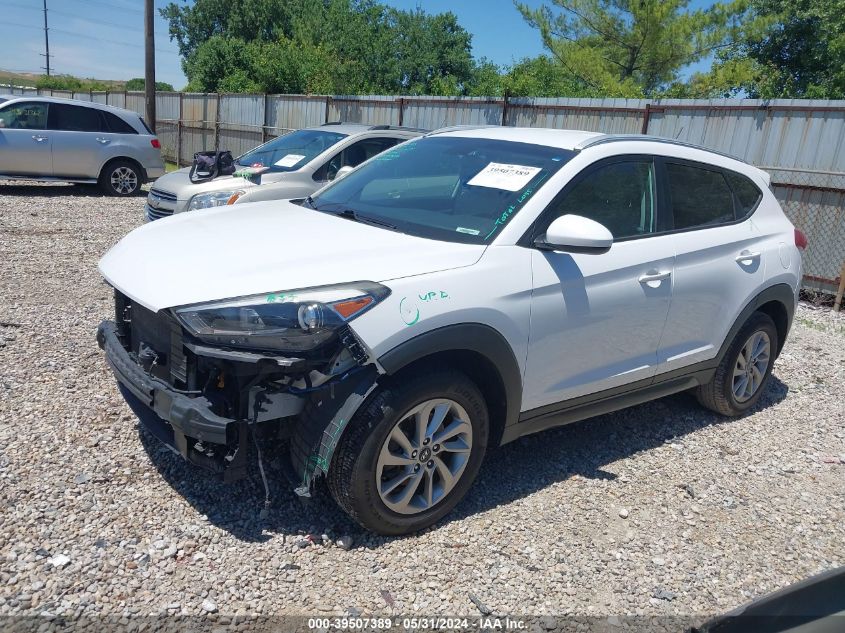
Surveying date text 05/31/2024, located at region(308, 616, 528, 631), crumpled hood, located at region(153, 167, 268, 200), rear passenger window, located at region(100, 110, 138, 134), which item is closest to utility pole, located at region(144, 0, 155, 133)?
rear passenger window, located at region(100, 110, 138, 134)

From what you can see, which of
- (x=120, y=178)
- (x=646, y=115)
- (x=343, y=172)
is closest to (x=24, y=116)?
(x=120, y=178)

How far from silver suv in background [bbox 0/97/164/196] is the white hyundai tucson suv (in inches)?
406

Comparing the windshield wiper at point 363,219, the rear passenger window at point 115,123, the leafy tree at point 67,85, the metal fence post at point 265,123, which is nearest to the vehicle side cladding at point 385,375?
the windshield wiper at point 363,219

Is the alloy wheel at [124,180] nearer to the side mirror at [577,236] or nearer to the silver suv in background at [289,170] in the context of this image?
the silver suv in background at [289,170]

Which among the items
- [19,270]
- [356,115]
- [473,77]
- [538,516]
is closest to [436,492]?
[538,516]

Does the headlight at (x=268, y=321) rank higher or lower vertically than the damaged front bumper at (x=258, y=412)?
higher

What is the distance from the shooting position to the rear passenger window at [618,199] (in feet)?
12.6

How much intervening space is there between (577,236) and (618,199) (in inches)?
31.4

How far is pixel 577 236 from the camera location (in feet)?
11.3

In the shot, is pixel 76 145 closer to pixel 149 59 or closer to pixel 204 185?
pixel 204 185

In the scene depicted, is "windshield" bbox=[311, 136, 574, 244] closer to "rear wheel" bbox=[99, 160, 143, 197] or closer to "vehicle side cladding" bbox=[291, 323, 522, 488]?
→ "vehicle side cladding" bbox=[291, 323, 522, 488]

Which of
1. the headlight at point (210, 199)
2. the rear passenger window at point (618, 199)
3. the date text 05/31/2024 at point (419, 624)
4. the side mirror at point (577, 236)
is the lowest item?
the date text 05/31/2024 at point (419, 624)

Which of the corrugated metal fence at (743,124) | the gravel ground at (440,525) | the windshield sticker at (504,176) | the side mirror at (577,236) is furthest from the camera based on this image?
the corrugated metal fence at (743,124)

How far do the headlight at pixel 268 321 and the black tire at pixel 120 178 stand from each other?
11.9m
